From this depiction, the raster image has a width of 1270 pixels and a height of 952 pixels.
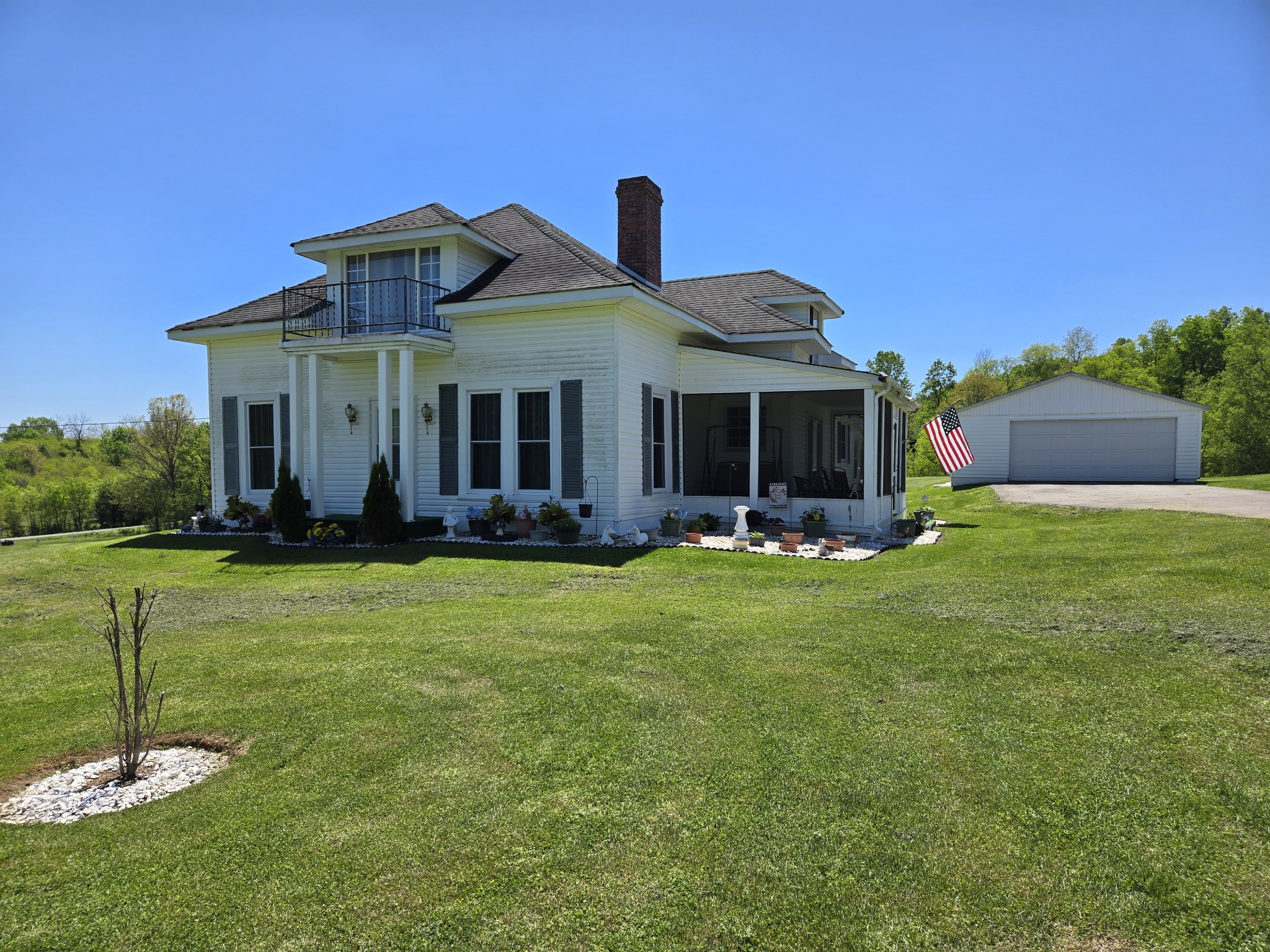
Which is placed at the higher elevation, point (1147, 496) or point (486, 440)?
point (486, 440)

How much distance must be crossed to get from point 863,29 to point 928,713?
10342 mm

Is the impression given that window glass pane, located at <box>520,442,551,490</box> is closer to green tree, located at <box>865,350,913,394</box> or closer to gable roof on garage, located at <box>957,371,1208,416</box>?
gable roof on garage, located at <box>957,371,1208,416</box>

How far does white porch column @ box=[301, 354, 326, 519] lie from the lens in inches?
549

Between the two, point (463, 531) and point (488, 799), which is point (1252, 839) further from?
point (463, 531)

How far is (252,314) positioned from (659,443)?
9288 millimetres

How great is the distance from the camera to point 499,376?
518 inches

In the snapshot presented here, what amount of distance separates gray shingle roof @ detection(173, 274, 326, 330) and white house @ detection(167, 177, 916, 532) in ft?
0.25

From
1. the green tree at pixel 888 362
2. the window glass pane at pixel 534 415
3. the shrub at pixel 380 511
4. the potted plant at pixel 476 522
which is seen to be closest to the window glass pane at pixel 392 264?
the window glass pane at pixel 534 415

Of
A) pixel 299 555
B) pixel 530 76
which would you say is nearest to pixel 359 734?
pixel 299 555

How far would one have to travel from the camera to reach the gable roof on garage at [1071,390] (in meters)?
25.8

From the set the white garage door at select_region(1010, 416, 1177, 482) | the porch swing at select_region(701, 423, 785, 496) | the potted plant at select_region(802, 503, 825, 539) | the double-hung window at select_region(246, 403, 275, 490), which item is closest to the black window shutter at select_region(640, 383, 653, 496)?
the potted plant at select_region(802, 503, 825, 539)

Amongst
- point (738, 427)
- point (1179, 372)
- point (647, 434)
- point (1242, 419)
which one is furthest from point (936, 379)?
point (647, 434)

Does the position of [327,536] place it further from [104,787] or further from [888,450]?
[888,450]

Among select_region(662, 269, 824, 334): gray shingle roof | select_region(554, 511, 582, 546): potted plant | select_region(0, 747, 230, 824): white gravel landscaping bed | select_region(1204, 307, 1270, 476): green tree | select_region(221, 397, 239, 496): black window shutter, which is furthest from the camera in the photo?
select_region(1204, 307, 1270, 476): green tree
